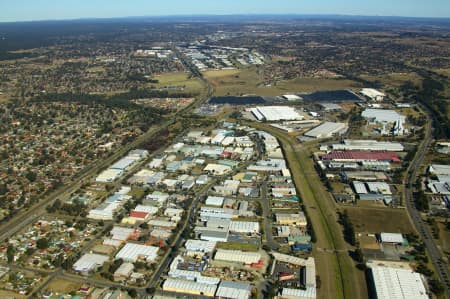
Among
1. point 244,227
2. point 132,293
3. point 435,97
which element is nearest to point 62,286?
point 132,293

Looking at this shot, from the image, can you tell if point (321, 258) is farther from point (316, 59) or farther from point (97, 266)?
point (316, 59)

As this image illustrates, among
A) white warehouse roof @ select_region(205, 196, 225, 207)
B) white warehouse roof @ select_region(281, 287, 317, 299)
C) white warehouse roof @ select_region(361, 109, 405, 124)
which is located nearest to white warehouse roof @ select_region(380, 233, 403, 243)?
white warehouse roof @ select_region(281, 287, 317, 299)

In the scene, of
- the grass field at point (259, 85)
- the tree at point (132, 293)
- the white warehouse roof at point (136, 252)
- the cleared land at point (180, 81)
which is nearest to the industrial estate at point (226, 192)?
the tree at point (132, 293)

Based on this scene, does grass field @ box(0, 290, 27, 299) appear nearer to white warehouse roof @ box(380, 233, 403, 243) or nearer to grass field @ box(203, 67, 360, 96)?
white warehouse roof @ box(380, 233, 403, 243)

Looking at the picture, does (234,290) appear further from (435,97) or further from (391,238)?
(435,97)

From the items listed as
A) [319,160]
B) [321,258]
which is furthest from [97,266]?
[319,160]

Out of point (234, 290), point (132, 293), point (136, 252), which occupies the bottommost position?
point (234, 290)

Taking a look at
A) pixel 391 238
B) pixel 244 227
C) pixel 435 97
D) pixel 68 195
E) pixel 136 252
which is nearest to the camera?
pixel 136 252

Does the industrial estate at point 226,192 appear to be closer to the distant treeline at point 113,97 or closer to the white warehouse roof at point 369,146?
the white warehouse roof at point 369,146
